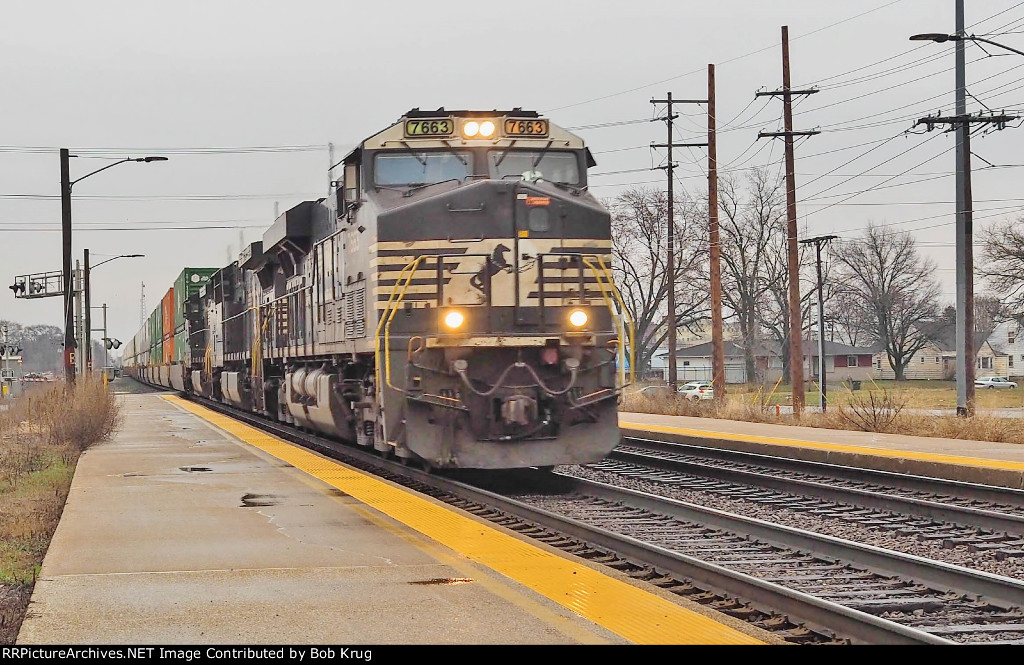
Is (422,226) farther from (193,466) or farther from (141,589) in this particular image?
(141,589)

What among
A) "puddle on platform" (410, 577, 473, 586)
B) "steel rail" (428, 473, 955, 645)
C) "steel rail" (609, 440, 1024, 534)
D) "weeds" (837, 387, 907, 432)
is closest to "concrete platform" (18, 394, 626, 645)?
"puddle on platform" (410, 577, 473, 586)

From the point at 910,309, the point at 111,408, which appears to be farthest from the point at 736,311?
the point at 111,408

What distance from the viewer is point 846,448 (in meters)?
17.0

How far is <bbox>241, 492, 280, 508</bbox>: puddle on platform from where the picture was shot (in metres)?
11.2

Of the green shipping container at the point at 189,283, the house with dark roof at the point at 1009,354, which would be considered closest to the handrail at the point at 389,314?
the green shipping container at the point at 189,283

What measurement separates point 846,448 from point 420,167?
25.5 feet

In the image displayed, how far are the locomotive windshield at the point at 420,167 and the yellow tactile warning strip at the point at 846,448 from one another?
22.7 ft

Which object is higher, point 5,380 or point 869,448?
point 5,380

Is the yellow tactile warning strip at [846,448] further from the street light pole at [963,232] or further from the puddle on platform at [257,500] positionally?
the puddle on platform at [257,500]

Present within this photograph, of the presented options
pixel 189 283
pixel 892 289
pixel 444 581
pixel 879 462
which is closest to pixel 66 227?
pixel 189 283

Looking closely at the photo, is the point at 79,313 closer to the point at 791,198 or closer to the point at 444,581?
the point at 791,198
